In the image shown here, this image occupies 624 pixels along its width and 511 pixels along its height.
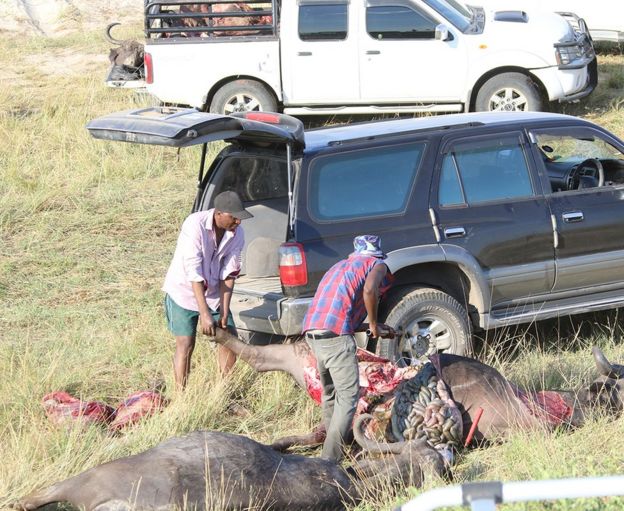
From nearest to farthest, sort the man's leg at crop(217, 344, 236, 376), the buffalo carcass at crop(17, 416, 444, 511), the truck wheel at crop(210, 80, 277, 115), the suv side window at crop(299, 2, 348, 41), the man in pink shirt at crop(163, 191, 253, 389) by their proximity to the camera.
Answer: the buffalo carcass at crop(17, 416, 444, 511), the man in pink shirt at crop(163, 191, 253, 389), the man's leg at crop(217, 344, 236, 376), the suv side window at crop(299, 2, 348, 41), the truck wheel at crop(210, 80, 277, 115)

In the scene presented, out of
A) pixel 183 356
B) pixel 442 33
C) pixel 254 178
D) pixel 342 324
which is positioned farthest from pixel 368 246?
pixel 442 33

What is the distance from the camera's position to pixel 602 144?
891 cm

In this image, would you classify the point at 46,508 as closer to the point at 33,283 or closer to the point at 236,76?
the point at 33,283

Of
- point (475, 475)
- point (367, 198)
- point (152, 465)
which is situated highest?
point (367, 198)

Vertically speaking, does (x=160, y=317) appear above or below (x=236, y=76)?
below

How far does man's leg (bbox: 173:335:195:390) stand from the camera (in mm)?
7543

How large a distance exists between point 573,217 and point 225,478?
4.02 m

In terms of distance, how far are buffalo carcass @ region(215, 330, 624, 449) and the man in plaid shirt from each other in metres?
0.24

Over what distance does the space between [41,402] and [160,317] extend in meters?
2.19

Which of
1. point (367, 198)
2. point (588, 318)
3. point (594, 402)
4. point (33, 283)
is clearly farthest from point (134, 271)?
point (594, 402)

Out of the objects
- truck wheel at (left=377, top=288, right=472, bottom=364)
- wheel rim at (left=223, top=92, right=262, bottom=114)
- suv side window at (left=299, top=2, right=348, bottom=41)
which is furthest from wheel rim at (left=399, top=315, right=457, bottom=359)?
wheel rim at (left=223, top=92, right=262, bottom=114)

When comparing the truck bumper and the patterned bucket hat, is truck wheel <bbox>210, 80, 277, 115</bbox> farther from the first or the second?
the patterned bucket hat

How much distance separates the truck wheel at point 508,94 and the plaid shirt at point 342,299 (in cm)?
822

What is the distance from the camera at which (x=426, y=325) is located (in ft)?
26.1
